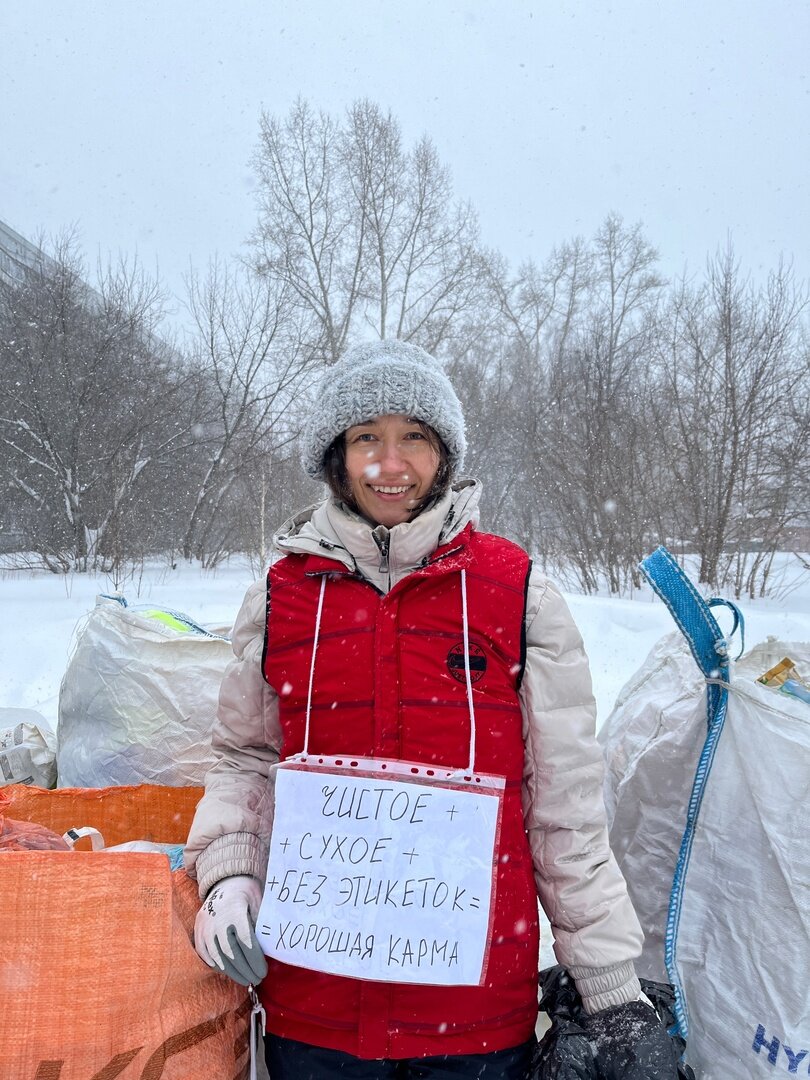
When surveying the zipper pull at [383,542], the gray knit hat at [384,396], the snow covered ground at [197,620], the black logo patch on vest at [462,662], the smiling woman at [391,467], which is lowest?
the snow covered ground at [197,620]

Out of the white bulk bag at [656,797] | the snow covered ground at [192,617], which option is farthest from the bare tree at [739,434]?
the white bulk bag at [656,797]

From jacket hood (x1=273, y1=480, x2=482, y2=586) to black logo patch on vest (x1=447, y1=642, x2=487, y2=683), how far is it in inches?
7.3

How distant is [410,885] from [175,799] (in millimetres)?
1008

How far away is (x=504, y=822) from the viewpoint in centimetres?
Result: 117

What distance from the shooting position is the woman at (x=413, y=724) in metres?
1.09

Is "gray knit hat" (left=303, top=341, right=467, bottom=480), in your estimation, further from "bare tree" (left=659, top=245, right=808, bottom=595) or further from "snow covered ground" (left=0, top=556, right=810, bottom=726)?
"bare tree" (left=659, top=245, right=808, bottom=595)

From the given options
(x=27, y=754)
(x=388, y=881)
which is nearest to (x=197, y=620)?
(x=27, y=754)

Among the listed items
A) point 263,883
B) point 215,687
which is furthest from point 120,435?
point 263,883

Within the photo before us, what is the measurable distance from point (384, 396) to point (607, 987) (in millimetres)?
1145

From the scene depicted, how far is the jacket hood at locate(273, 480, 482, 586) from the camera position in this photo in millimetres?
1278

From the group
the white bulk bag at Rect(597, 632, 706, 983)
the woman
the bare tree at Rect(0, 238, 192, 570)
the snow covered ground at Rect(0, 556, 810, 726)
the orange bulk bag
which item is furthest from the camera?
the bare tree at Rect(0, 238, 192, 570)

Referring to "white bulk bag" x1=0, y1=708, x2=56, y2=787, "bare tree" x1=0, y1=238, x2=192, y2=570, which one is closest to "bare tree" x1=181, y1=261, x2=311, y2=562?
"bare tree" x1=0, y1=238, x2=192, y2=570

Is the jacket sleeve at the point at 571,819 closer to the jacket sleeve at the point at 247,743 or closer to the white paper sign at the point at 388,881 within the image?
the white paper sign at the point at 388,881

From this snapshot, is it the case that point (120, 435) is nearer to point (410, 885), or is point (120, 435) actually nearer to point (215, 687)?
point (215, 687)
